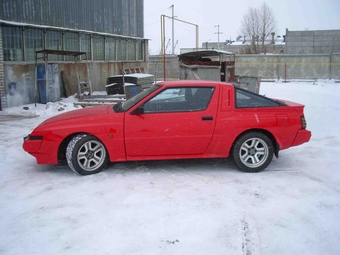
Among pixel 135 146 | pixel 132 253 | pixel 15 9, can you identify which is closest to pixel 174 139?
pixel 135 146

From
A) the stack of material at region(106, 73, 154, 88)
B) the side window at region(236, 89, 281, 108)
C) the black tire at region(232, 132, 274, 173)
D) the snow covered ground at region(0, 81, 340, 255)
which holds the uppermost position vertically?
the stack of material at region(106, 73, 154, 88)

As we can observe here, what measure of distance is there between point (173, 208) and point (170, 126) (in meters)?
1.47

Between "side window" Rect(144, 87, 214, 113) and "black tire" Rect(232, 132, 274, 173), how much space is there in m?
0.79

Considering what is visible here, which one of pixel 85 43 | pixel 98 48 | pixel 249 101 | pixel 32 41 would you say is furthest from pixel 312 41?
pixel 249 101

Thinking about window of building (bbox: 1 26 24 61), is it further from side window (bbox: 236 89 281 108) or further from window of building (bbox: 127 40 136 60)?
window of building (bbox: 127 40 136 60)

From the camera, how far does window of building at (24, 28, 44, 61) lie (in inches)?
531

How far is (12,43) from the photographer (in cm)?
1274

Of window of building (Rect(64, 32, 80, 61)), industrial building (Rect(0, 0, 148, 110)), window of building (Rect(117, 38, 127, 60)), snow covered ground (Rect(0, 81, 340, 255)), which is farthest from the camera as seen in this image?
window of building (Rect(117, 38, 127, 60))

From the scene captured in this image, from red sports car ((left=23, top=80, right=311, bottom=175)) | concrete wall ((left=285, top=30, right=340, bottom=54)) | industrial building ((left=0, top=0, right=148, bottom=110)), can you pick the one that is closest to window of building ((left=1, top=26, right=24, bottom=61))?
industrial building ((left=0, top=0, right=148, bottom=110))

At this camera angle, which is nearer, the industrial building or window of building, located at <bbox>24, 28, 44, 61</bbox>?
the industrial building

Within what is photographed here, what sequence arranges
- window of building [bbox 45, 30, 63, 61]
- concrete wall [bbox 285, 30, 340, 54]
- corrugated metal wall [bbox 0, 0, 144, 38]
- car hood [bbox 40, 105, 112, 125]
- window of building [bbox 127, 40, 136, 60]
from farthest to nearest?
concrete wall [bbox 285, 30, 340, 54], window of building [bbox 127, 40, 136, 60], window of building [bbox 45, 30, 63, 61], corrugated metal wall [bbox 0, 0, 144, 38], car hood [bbox 40, 105, 112, 125]

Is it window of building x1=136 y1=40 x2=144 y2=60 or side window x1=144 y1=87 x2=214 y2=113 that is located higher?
window of building x1=136 y1=40 x2=144 y2=60

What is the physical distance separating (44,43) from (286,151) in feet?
37.2

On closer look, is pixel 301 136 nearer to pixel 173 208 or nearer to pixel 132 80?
pixel 173 208
